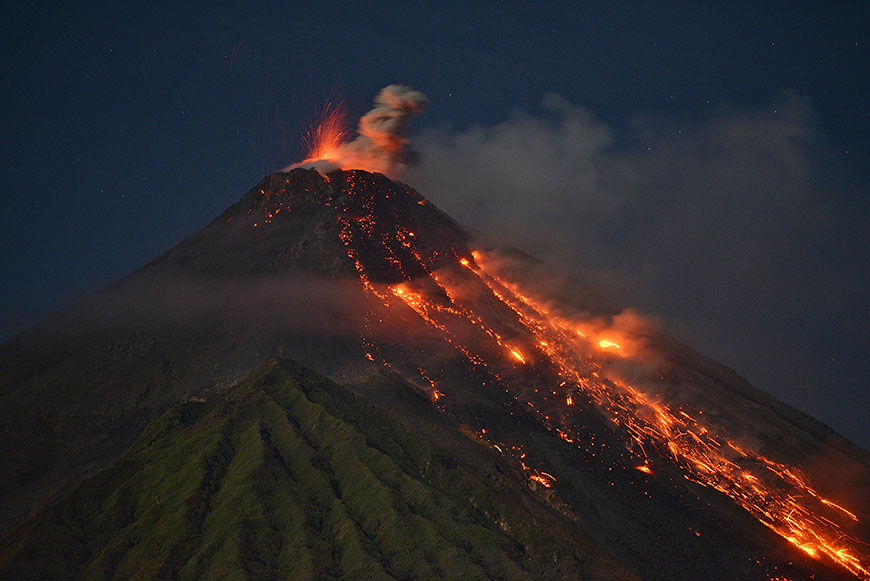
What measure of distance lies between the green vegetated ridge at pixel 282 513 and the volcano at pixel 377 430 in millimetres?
178

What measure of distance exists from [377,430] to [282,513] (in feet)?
48.1

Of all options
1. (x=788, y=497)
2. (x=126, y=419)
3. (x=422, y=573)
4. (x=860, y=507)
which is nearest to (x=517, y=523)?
(x=422, y=573)

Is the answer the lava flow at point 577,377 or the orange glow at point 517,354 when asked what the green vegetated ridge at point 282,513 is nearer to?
the lava flow at point 577,377

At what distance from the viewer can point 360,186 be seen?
114 metres

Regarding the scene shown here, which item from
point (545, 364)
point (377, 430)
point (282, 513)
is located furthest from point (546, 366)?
point (282, 513)

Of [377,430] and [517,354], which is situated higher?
[517,354]

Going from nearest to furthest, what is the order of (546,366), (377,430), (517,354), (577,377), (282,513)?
(282,513) → (377,430) → (546,366) → (517,354) → (577,377)

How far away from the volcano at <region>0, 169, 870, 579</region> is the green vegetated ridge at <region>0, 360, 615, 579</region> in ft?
0.59

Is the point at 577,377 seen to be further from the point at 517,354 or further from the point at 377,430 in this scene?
the point at 377,430

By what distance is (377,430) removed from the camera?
55.3 metres

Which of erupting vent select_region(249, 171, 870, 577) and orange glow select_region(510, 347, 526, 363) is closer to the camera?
erupting vent select_region(249, 171, 870, 577)

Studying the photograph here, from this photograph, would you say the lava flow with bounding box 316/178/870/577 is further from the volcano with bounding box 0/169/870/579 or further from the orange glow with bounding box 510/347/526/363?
the volcano with bounding box 0/169/870/579

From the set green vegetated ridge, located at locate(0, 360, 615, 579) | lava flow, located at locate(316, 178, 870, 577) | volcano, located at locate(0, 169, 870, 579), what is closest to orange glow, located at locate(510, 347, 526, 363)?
lava flow, located at locate(316, 178, 870, 577)

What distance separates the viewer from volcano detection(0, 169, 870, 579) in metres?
41.2
